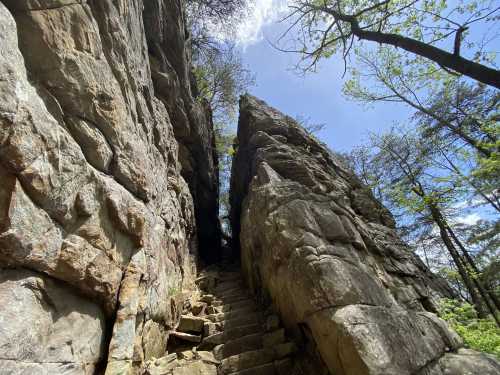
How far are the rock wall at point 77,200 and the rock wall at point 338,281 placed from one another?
2.57m

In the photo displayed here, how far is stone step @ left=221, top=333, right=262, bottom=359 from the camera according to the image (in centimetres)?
470

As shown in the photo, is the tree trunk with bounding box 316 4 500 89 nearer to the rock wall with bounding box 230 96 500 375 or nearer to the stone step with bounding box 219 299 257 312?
the rock wall with bounding box 230 96 500 375

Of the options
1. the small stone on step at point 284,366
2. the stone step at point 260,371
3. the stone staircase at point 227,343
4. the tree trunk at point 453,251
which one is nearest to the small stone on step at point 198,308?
the stone staircase at point 227,343

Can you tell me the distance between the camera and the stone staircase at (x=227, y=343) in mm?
4219

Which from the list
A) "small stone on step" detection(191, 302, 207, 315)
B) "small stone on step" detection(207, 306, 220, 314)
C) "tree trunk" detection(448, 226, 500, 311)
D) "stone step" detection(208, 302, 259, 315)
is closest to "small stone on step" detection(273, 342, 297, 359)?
"stone step" detection(208, 302, 259, 315)

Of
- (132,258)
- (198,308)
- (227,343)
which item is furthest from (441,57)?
(198,308)

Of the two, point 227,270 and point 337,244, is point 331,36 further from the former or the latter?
point 227,270

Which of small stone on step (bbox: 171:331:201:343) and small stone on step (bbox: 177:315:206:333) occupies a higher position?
small stone on step (bbox: 177:315:206:333)

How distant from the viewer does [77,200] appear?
9.86 feet

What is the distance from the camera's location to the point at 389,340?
3406 mm

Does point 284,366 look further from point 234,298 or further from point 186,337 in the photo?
point 234,298

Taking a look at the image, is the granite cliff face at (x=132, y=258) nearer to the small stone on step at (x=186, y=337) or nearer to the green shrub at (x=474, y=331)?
the small stone on step at (x=186, y=337)

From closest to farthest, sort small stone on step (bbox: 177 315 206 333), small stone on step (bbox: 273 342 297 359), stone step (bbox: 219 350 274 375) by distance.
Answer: stone step (bbox: 219 350 274 375), small stone on step (bbox: 273 342 297 359), small stone on step (bbox: 177 315 206 333)

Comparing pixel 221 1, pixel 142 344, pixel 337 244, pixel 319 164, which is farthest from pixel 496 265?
pixel 221 1
